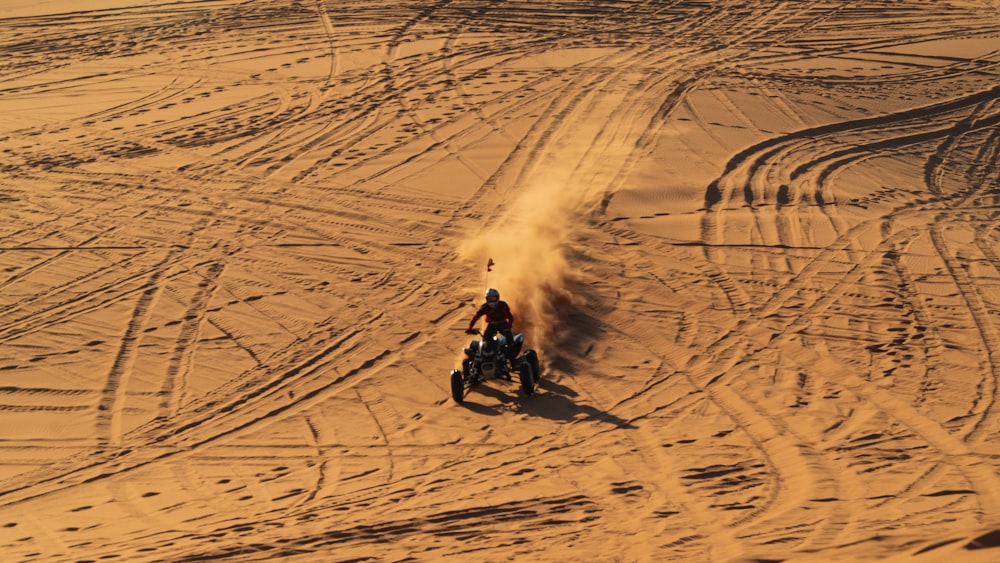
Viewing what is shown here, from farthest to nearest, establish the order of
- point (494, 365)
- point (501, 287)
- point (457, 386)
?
point (501, 287) → point (494, 365) → point (457, 386)

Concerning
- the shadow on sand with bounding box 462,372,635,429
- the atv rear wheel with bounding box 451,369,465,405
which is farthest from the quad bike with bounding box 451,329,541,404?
the shadow on sand with bounding box 462,372,635,429

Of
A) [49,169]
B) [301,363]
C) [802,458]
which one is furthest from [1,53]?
[802,458]

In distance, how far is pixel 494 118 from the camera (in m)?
20.6

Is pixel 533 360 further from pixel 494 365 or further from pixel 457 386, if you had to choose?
pixel 457 386

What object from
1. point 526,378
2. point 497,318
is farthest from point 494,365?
point 497,318

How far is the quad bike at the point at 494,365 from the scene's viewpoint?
12172mm

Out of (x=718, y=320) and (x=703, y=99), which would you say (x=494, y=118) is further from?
(x=718, y=320)

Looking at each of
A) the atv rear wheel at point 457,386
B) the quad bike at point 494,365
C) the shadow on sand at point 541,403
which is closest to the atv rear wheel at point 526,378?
the quad bike at point 494,365

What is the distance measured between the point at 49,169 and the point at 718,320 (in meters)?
12.5

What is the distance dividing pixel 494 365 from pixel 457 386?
0.56 meters

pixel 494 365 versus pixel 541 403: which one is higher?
pixel 494 365

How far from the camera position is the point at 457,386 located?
478 inches

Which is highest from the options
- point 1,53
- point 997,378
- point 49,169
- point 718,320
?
point 1,53

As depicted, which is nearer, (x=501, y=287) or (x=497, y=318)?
(x=497, y=318)
